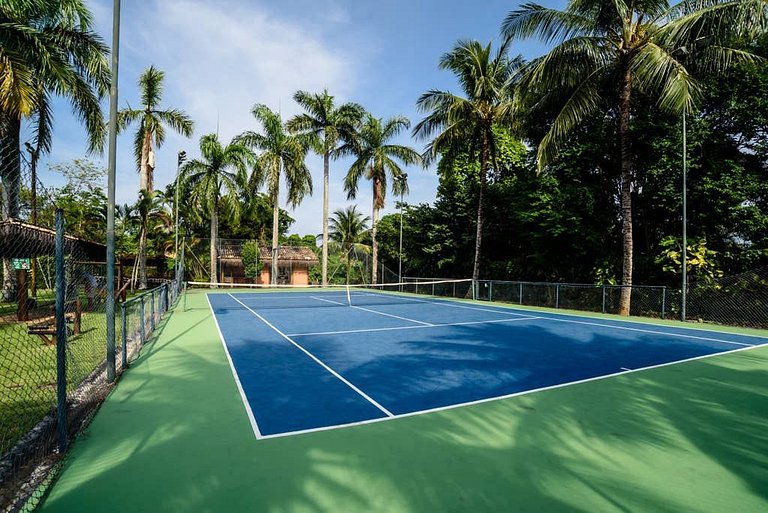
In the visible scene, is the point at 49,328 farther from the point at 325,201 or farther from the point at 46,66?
the point at 325,201

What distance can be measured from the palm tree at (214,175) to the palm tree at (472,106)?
51.4 ft

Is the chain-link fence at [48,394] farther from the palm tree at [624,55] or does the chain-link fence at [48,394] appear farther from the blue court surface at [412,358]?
the palm tree at [624,55]

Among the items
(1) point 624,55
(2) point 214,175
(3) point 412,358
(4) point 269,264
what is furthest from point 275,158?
(3) point 412,358

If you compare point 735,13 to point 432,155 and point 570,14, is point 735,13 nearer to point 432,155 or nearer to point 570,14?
point 570,14

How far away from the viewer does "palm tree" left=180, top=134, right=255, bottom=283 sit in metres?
32.3

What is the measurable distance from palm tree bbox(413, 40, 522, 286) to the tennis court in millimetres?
16163

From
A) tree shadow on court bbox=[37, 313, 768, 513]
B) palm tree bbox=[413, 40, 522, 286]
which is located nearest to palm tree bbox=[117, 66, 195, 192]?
palm tree bbox=[413, 40, 522, 286]

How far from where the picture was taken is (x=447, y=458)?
4027 mm

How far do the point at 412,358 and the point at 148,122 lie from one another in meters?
29.5

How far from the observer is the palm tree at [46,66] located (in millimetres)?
11609

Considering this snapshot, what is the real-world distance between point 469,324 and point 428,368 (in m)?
6.31

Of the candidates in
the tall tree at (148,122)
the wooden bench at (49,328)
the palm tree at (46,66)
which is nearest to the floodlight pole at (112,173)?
the wooden bench at (49,328)

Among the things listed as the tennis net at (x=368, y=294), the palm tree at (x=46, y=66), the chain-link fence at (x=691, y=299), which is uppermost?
the palm tree at (x=46, y=66)

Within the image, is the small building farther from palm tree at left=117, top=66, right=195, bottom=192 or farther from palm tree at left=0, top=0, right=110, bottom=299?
palm tree at left=0, top=0, right=110, bottom=299
